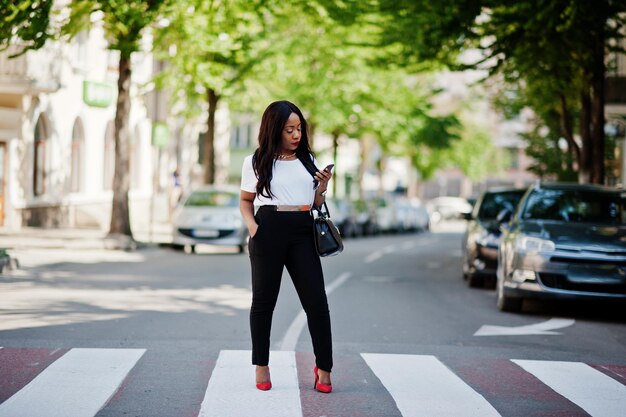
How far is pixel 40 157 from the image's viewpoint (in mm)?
29828

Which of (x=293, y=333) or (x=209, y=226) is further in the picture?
(x=209, y=226)


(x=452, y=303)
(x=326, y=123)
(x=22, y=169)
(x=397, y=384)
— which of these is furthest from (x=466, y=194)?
(x=397, y=384)

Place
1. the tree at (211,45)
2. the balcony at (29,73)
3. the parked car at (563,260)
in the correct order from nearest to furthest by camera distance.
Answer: the parked car at (563,260)
the tree at (211,45)
the balcony at (29,73)

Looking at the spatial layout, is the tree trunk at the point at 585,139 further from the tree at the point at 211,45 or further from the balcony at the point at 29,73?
the balcony at the point at 29,73

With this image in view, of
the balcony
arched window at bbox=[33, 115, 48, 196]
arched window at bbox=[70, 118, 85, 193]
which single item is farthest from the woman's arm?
arched window at bbox=[70, 118, 85, 193]

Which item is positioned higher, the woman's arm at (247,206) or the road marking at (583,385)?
the woman's arm at (247,206)

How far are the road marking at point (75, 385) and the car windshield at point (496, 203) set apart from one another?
409 inches

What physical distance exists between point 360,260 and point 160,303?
11.3m

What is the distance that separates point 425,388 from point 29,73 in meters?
20.0

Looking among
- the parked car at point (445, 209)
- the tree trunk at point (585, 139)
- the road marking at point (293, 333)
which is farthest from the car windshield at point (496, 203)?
the parked car at point (445, 209)

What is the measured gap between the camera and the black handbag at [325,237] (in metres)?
7.19

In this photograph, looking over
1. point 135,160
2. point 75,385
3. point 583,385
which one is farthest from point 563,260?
point 135,160

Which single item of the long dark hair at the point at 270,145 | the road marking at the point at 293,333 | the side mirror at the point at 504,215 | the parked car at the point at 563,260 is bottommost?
the road marking at the point at 293,333

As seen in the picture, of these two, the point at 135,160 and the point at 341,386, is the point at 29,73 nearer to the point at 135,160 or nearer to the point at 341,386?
the point at 135,160
